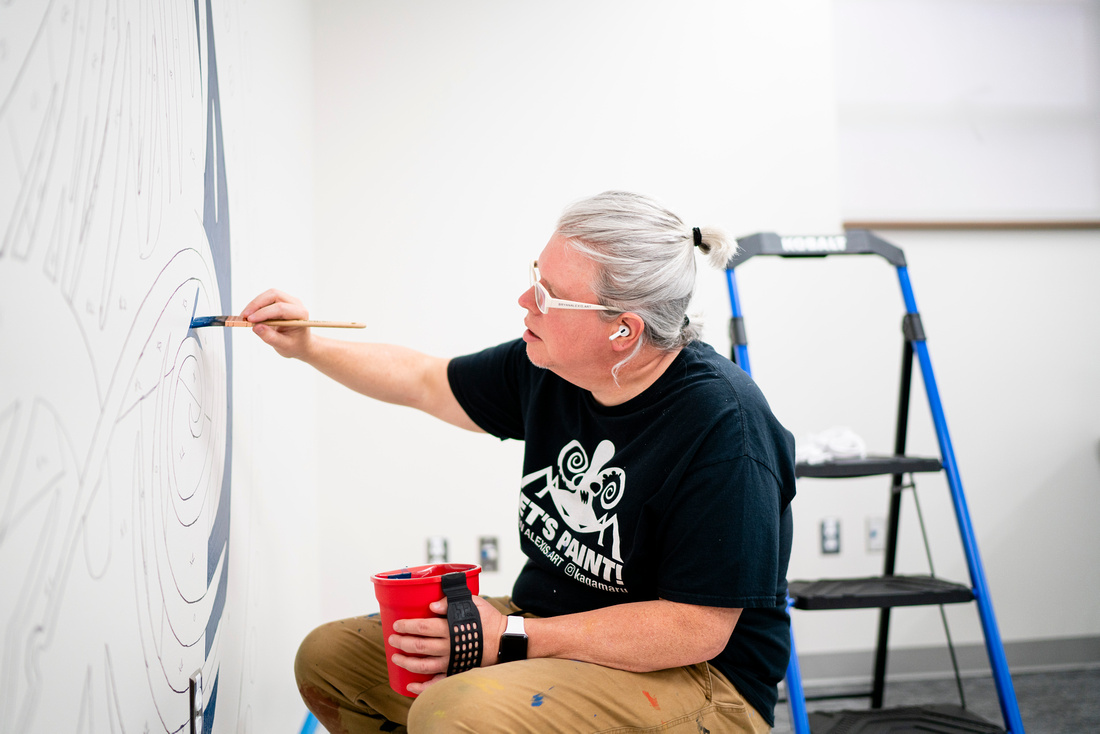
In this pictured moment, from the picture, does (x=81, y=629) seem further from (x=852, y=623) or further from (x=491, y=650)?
(x=852, y=623)

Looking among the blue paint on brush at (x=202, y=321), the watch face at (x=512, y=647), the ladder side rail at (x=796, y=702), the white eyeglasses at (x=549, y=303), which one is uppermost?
the white eyeglasses at (x=549, y=303)

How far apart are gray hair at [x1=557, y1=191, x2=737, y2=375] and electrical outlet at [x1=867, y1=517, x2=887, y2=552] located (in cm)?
151

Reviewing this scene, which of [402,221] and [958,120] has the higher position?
[958,120]

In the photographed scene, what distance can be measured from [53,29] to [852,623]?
2.41 metres

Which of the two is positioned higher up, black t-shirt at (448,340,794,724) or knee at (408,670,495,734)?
black t-shirt at (448,340,794,724)

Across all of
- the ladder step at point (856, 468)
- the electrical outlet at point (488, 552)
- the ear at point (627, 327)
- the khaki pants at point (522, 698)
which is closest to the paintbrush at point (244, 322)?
the ear at point (627, 327)

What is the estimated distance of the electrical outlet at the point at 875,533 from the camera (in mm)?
2342

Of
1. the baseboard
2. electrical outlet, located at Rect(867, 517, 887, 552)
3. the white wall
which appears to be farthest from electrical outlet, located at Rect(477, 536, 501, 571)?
electrical outlet, located at Rect(867, 517, 887, 552)

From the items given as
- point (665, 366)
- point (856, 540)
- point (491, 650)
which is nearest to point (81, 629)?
point (491, 650)

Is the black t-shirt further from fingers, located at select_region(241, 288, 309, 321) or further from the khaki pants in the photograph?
fingers, located at select_region(241, 288, 309, 321)

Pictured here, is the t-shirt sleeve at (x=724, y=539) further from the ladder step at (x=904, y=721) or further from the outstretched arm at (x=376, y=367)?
the ladder step at (x=904, y=721)

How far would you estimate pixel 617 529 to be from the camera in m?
1.08

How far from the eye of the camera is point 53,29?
0.62 m

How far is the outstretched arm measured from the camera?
118 cm
